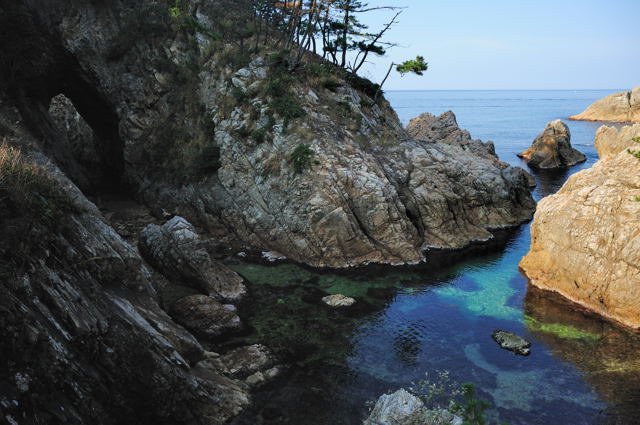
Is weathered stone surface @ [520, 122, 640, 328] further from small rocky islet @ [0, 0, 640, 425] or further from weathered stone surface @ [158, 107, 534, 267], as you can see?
weathered stone surface @ [158, 107, 534, 267]

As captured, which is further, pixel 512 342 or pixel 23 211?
pixel 512 342

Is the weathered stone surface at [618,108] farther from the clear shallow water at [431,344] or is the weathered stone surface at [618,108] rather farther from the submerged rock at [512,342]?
the submerged rock at [512,342]

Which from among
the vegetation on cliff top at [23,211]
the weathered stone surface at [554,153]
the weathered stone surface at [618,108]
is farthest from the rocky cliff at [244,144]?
the weathered stone surface at [618,108]

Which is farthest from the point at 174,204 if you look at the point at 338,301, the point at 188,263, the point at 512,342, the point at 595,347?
the point at 595,347

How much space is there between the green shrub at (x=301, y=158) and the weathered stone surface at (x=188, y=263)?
11.4 m

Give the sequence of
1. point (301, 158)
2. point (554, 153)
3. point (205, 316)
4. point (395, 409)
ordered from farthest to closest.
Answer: point (554, 153) → point (301, 158) → point (205, 316) → point (395, 409)

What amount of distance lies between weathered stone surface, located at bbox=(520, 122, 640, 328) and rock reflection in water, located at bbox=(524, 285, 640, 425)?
1.33 meters

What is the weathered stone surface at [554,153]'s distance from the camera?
78688 millimetres

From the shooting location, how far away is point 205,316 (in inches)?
995

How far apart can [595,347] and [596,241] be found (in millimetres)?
7823

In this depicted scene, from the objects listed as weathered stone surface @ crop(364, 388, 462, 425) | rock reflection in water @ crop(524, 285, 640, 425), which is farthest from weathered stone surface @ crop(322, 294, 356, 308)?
rock reflection in water @ crop(524, 285, 640, 425)

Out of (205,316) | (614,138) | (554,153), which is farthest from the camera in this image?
(554,153)

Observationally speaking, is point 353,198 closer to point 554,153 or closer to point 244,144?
point 244,144

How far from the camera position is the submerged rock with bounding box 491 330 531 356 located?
925 inches
